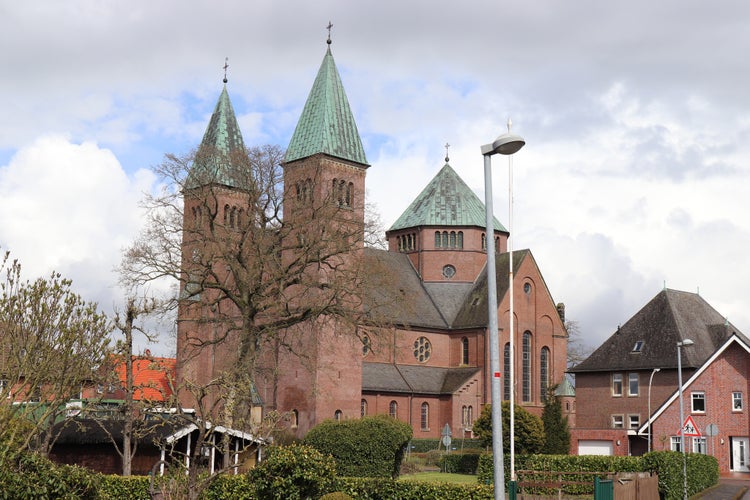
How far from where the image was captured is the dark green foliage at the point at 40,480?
1652cm

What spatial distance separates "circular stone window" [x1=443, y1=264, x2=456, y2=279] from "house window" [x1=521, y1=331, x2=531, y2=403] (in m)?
Answer: 7.58

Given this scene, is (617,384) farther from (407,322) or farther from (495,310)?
(495,310)

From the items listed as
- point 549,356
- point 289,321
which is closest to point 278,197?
point 289,321

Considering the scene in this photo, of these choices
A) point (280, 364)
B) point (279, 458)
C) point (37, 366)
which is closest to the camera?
point (37, 366)

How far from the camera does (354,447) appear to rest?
129ft

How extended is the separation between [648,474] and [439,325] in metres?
43.9

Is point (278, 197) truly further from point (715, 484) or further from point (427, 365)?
point (427, 365)

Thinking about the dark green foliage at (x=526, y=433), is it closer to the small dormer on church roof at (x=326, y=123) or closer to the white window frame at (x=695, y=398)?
the white window frame at (x=695, y=398)

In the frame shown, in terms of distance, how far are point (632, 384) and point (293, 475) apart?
130 ft

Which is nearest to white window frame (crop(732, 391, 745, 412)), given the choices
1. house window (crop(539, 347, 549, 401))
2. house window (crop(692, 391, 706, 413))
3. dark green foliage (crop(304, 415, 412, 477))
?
house window (crop(692, 391, 706, 413))

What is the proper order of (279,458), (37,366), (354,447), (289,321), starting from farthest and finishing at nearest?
(289,321), (354,447), (279,458), (37,366)

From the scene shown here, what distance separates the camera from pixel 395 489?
2541 centimetres

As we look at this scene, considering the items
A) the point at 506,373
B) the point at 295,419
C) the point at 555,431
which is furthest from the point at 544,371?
the point at 295,419

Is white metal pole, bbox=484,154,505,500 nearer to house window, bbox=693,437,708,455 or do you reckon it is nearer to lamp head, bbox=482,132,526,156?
lamp head, bbox=482,132,526,156
